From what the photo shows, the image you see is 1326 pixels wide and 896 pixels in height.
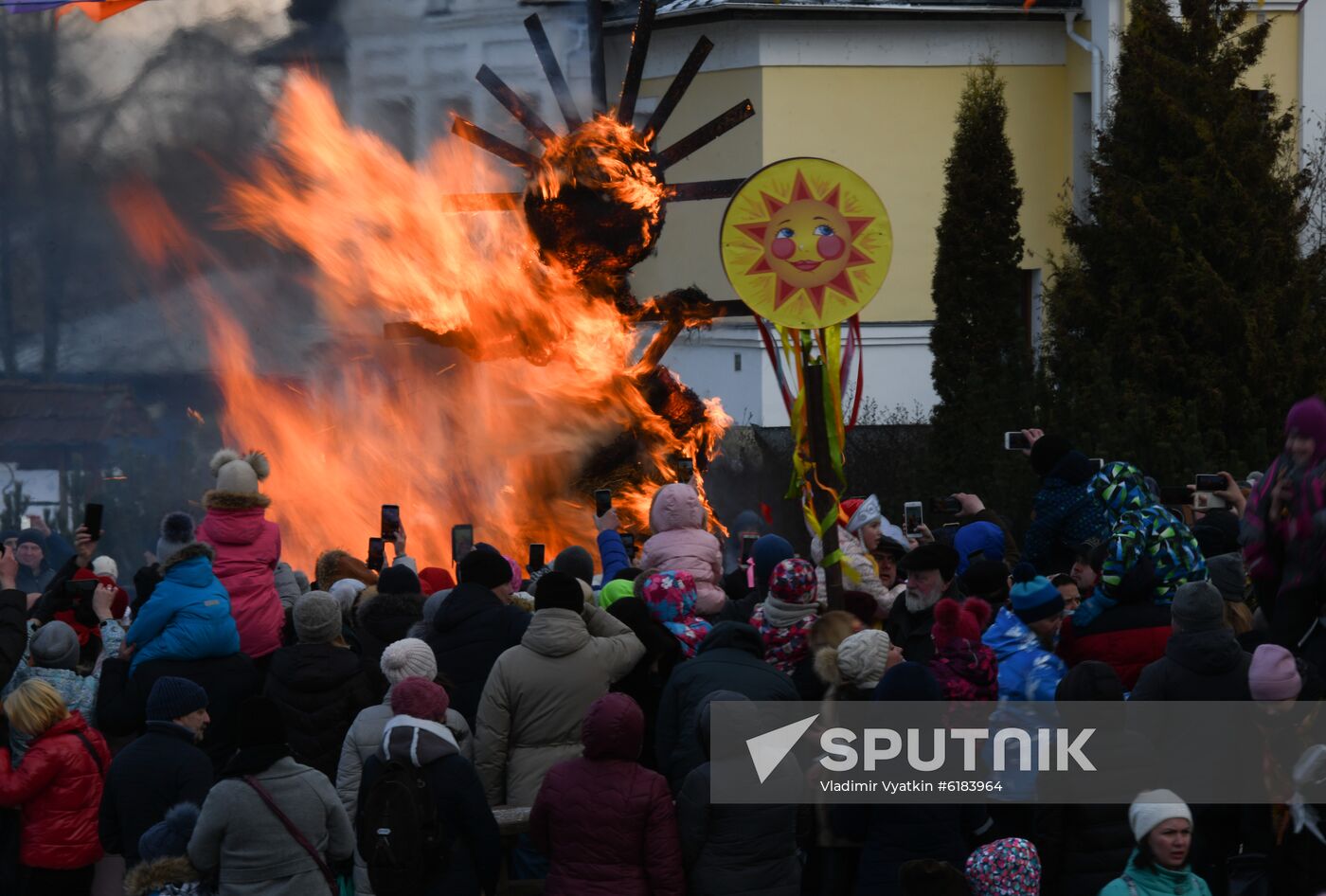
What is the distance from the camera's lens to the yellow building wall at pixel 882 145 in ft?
76.3

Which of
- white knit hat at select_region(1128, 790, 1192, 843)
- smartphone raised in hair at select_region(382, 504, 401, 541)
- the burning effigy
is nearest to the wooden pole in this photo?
white knit hat at select_region(1128, 790, 1192, 843)

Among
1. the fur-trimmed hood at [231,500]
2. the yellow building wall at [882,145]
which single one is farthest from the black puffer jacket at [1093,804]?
the yellow building wall at [882,145]

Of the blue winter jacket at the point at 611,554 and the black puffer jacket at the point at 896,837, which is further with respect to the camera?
the blue winter jacket at the point at 611,554

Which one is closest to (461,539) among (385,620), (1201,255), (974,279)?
(385,620)

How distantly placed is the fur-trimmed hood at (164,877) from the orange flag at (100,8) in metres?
12.7

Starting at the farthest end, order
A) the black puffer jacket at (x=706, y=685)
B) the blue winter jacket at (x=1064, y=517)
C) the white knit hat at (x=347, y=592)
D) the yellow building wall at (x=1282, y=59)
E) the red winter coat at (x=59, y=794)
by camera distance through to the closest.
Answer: the yellow building wall at (x=1282, y=59) → the white knit hat at (x=347, y=592) → the blue winter jacket at (x=1064, y=517) → the red winter coat at (x=59, y=794) → the black puffer jacket at (x=706, y=685)

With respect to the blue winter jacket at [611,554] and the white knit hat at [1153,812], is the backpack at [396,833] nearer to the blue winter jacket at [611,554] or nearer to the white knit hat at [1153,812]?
the white knit hat at [1153,812]

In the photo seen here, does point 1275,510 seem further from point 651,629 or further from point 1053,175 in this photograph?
point 1053,175

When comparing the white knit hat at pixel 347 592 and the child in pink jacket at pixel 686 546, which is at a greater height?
the child in pink jacket at pixel 686 546

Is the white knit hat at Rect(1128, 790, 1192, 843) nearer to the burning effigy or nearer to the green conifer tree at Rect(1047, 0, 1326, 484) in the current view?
the burning effigy

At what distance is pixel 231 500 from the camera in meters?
9.24

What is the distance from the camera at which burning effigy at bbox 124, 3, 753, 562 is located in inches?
659

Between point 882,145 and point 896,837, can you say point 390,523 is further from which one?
point 882,145

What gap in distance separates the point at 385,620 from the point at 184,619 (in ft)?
3.49
